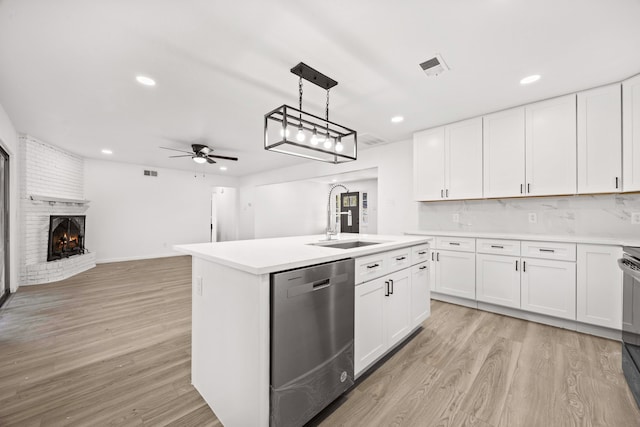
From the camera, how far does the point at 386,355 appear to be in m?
2.19

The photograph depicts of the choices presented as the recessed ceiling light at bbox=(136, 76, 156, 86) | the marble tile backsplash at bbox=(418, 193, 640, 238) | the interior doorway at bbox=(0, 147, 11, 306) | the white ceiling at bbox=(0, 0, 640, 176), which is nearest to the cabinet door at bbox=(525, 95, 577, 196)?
the white ceiling at bbox=(0, 0, 640, 176)

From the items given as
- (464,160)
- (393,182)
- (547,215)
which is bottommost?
(547,215)

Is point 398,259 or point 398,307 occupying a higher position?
point 398,259

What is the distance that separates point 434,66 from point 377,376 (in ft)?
8.78

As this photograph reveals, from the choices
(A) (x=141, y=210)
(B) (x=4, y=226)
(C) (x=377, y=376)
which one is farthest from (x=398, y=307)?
(A) (x=141, y=210)

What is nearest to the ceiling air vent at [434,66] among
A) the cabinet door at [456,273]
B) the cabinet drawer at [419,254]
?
the cabinet drawer at [419,254]

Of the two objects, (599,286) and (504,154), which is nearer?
(599,286)

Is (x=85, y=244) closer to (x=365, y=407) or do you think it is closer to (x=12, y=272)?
(x=12, y=272)

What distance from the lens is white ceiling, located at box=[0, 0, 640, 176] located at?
169cm

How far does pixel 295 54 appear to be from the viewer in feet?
6.96

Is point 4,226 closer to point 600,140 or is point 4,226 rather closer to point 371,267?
point 371,267

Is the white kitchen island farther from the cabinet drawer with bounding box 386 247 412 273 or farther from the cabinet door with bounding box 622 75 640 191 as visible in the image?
the cabinet door with bounding box 622 75 640 191

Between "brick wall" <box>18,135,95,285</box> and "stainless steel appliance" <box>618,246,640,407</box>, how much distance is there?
741 cm

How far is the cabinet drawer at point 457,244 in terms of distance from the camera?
333cm
